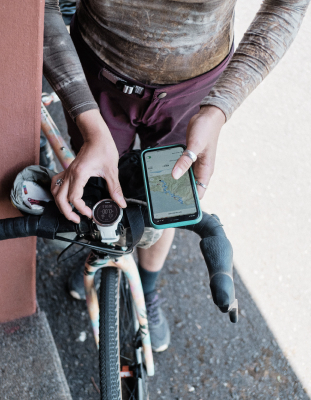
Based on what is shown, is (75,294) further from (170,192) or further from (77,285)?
(170,192)

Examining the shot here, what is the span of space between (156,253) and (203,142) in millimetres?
719

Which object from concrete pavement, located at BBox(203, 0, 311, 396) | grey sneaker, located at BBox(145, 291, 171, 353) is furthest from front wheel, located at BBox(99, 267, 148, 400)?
concrete pavement, located at BBox(203, 0, 311, 396)

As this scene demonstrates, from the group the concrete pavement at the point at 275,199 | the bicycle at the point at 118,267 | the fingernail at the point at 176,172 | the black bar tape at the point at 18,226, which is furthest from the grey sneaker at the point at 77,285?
the fingernail at the point at 176,172

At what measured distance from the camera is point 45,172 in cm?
100

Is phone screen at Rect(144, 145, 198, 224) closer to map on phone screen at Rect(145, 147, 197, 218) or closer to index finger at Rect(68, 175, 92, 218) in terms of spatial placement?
map on phone screen at Rect(145, 147, 197, 218)

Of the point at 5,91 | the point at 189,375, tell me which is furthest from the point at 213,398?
the point at 5,91

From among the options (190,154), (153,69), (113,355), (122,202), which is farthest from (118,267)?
(153,69)

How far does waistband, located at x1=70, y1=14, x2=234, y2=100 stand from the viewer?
1152mm

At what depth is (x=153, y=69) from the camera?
1.12m

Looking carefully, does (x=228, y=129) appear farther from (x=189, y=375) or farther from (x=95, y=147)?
(x=95, y=147)

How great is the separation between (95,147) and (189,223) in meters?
0.30

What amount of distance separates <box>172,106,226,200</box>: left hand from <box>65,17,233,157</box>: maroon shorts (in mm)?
217

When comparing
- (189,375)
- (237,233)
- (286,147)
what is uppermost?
(286,147)

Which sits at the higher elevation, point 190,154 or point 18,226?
point 190,154
